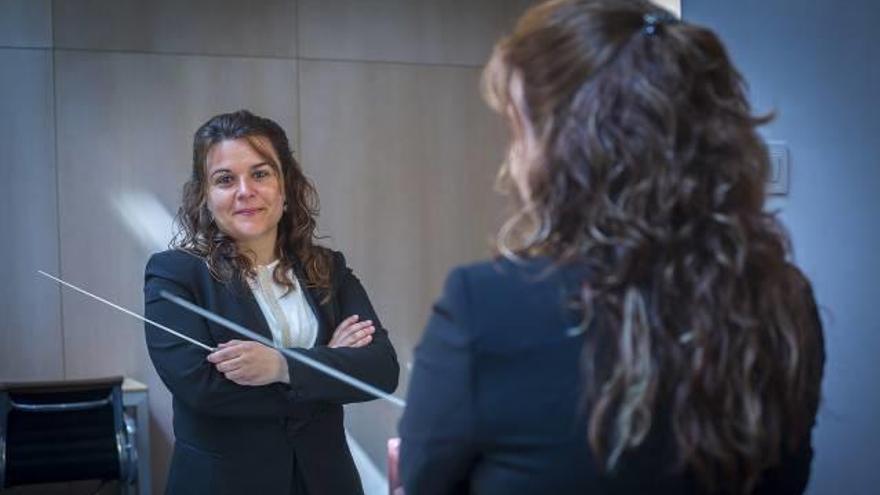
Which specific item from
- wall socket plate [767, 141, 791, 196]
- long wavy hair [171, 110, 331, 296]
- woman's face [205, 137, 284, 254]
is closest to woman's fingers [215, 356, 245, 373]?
long wavy hair [171, 110, 331, 296]

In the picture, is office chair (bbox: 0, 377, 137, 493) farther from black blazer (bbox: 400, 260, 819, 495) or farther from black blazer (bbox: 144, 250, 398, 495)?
black blazer (bbox: 400, 260, 819, 495)

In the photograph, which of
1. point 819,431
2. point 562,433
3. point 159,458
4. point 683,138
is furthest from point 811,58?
point 159,458

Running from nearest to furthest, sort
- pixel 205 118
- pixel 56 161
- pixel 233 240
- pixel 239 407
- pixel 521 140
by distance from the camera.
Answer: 1. pixel 521 140
2. pixel 239 407
3. pixel 233 240
4. pixel 56 161
5. pixel 205 118

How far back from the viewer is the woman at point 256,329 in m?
2.06

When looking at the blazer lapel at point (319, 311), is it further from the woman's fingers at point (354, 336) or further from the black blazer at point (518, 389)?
the black blazer at point (518, 389)

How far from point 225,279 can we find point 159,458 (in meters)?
2.60

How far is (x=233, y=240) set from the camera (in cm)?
227

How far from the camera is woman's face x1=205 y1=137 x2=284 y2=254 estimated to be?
2.24 metres

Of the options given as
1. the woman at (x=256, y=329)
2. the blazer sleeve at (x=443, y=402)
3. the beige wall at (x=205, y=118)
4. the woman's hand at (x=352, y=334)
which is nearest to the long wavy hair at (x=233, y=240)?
the woman at (x=256, y=329)

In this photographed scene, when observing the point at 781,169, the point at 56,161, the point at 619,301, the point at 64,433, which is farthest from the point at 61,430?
the point at 619,301

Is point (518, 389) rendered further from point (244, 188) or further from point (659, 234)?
point (244, 188)

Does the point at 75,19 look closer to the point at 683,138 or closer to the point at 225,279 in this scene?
the point at 225,279

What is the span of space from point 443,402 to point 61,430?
125 inches

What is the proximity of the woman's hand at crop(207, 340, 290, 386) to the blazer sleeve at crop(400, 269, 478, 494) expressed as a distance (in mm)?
1084
